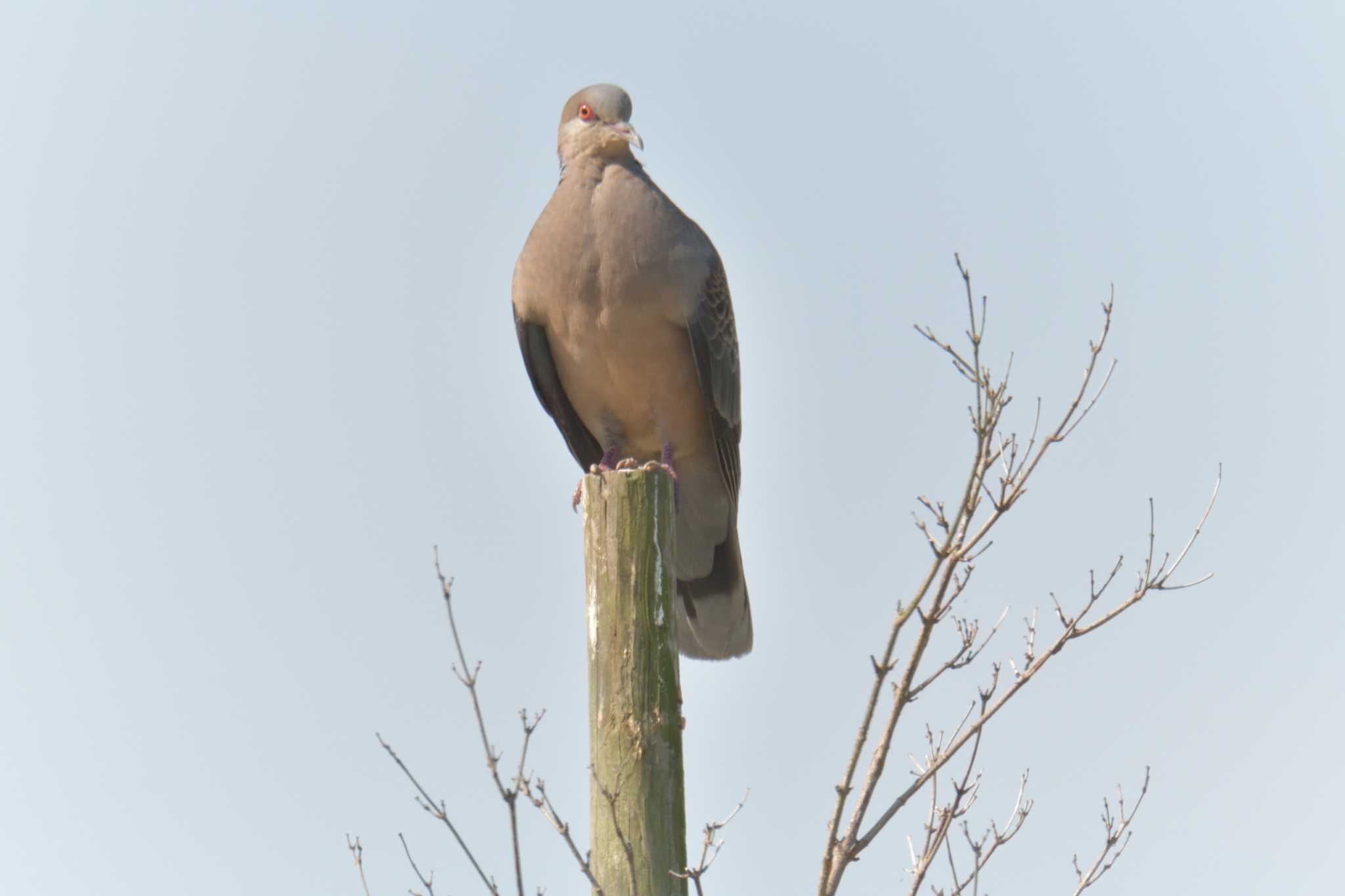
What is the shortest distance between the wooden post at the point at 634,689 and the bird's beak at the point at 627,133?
8.07 feet

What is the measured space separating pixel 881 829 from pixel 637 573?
0.95 m

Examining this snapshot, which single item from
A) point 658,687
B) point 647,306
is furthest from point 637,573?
point 647,306

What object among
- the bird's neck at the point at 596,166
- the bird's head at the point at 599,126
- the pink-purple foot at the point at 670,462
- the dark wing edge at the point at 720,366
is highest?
the bird's head at the point at 599,126

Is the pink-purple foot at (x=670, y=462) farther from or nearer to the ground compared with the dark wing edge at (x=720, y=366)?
nearer to the ground

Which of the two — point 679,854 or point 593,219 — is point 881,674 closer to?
point 679,854

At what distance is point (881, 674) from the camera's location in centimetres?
368

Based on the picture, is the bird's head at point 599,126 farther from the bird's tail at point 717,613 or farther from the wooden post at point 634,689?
the wooden post at point 634,689

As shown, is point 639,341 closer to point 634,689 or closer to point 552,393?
point 552,393

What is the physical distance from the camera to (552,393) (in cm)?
647

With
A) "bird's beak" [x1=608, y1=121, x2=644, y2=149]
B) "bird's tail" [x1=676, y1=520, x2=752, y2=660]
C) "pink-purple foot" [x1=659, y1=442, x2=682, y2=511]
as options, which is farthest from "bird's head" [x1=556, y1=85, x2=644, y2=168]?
"bird's tail" [x1=676, y1=520, x2=752, y2=660]

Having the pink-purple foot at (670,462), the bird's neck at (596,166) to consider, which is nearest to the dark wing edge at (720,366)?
the pink-purple foot at (670,462)

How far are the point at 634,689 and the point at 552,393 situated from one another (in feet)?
9.12

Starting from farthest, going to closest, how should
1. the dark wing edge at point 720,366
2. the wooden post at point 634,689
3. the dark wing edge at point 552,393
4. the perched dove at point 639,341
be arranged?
the dark wing edge at point 552,393 → the dark wing edge at point 720,366 → the perched dove at point 639,341 → the wooden post at point 634,689

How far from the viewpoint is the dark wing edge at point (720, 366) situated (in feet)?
20.2
